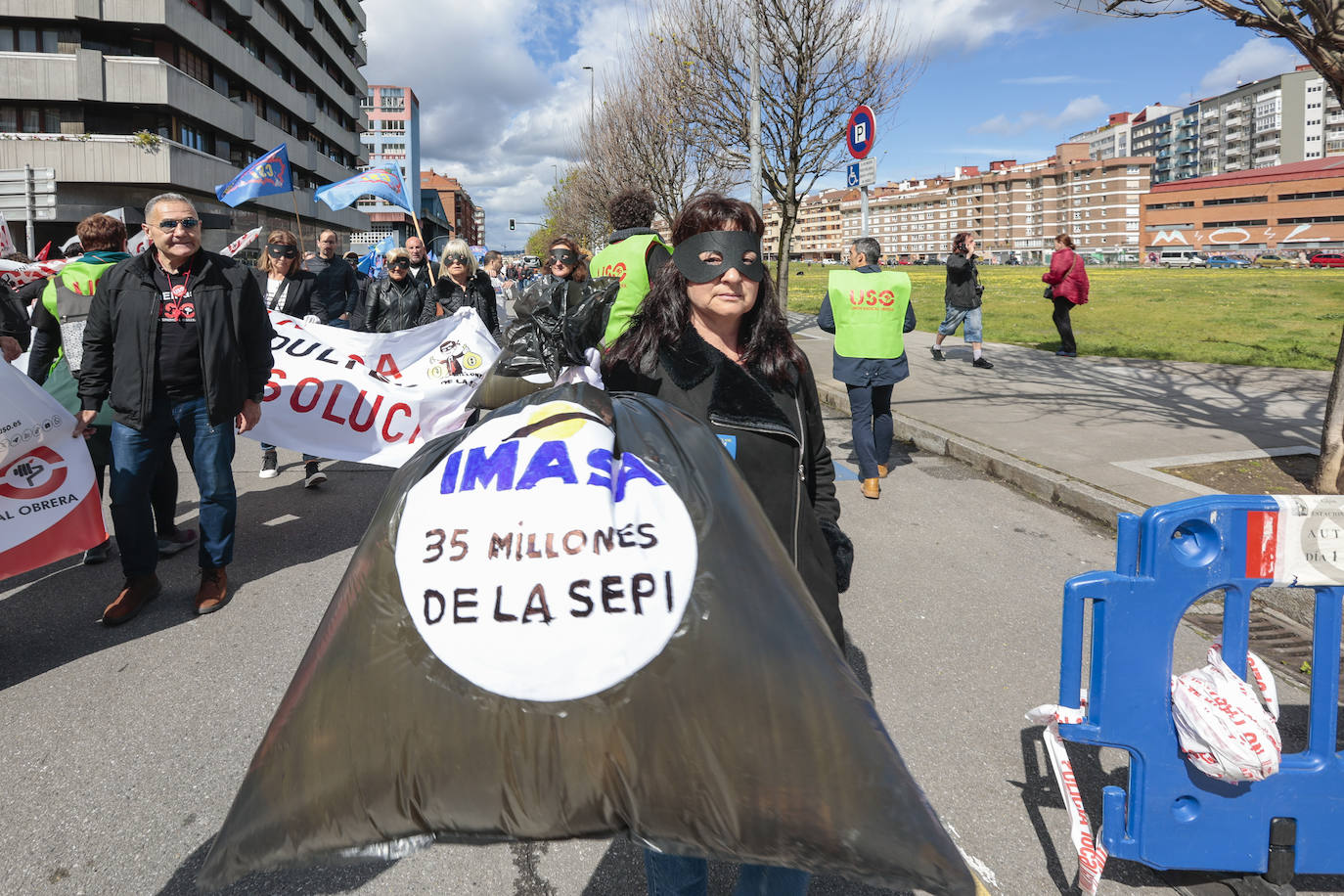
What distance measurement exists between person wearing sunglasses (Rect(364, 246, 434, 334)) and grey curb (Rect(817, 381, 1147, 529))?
11.4ft

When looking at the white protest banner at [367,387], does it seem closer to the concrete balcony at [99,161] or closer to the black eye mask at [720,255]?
the black eye mask at [720,255]

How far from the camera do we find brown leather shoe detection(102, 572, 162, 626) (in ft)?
14.1

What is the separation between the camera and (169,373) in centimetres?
423

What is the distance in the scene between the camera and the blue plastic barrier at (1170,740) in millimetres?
2223

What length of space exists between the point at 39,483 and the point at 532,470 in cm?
379

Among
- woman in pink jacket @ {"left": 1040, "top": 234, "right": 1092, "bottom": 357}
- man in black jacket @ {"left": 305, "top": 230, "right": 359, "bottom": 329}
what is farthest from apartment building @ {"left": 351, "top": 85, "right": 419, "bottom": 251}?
man in black jacket @ {"left": 305, "top": 230, "right": 359, "bottom": 329}

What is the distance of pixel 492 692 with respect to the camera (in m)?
1.35

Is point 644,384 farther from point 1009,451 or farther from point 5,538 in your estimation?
point 1009,451

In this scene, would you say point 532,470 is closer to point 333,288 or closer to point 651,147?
point 333,288

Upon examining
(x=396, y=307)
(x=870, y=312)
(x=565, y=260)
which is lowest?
(x=870, y=312)

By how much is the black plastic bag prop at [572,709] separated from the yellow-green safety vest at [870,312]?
17.5 feet

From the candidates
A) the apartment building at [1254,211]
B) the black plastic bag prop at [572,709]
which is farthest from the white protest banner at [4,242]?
the apartment building at [1254,211]

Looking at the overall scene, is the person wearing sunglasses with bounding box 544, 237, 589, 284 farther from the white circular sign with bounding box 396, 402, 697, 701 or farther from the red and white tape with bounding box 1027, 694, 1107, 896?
the white circular sign with bounding box 396, 402, 697, 701

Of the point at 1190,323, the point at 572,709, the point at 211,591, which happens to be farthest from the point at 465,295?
the point at 1190,323
